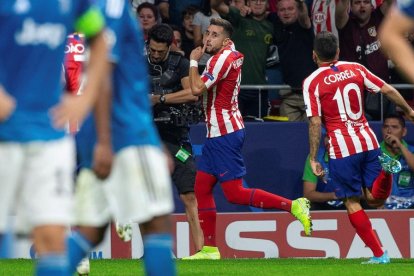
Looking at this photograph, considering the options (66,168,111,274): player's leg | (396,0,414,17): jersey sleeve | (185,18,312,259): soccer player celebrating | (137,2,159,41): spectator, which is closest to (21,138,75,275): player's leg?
(66,168,111,274): player's leg

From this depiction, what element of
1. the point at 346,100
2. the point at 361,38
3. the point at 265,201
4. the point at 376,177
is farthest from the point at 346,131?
the point at 361,38

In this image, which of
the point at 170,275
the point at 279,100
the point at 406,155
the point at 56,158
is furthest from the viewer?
the point at 279,100

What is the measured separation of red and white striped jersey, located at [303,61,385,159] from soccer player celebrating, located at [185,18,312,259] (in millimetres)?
961

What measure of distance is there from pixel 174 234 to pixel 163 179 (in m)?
7.41

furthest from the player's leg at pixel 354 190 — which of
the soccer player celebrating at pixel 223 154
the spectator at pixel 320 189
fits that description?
the spectator at pixel 320 189

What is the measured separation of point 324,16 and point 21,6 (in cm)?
1077

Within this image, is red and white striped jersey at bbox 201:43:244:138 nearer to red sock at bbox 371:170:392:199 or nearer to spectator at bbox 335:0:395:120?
red sock at bbox 371:170:392:199

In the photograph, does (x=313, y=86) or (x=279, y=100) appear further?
(x=279, y=100)

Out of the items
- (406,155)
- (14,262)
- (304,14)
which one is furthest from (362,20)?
(14,262)

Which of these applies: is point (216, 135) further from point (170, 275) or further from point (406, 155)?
point (170, 275)

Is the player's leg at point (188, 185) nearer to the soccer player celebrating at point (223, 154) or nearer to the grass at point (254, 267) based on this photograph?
the soccer player celebrating at point (223, 154)

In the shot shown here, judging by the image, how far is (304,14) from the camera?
16281 mm

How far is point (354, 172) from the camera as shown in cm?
1267

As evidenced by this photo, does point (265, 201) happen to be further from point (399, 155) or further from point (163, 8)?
point (163, 8)
